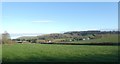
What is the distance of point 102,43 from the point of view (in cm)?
3812

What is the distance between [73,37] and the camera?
38156 millimetres

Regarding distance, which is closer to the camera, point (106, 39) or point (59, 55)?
point (59, 55)

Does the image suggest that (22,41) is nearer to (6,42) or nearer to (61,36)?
(6,42)

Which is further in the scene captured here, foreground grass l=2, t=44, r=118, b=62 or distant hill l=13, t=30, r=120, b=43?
distant hill l=13, t=30, r=120, b=43

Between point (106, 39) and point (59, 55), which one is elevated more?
point (106, 39)

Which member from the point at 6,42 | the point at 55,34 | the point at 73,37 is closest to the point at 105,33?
the point at 73,37

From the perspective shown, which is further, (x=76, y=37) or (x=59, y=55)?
(x=76, y=37)

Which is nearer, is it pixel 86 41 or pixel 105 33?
pixel 105 33

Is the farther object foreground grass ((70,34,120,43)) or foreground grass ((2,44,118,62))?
foreground grass ((70,34,120,43))

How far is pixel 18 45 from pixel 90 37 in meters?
11.2

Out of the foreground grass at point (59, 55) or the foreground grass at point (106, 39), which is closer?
the foreground grass at point (59, 55)

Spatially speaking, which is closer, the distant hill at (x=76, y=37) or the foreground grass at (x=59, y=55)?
the foreground grass at (x=59, y=55)

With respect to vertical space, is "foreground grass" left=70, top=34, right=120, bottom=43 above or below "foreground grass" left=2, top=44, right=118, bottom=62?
above

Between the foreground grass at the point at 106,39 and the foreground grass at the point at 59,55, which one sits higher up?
the foreground grass at the point at 106,39
